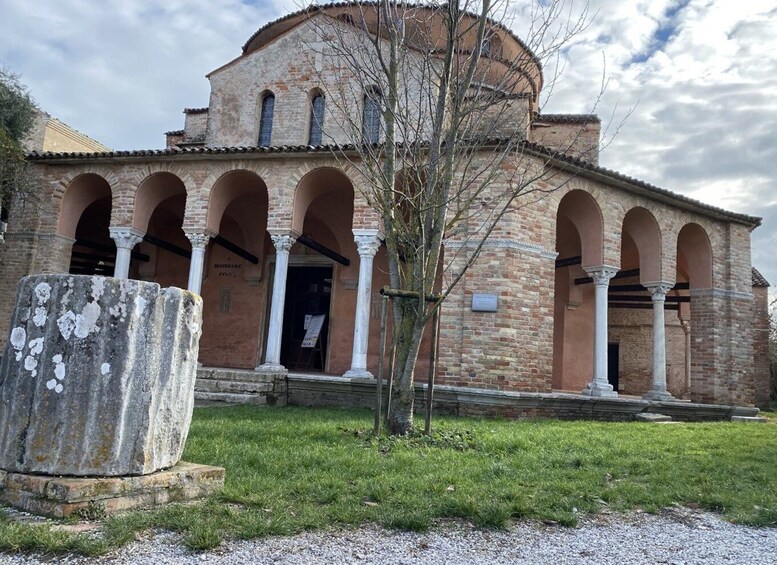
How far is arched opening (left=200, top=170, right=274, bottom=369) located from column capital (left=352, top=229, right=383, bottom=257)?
447cm

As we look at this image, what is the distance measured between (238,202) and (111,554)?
12.7 m

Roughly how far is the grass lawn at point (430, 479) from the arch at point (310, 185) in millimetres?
4857

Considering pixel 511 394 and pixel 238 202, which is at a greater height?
pixel 238 202

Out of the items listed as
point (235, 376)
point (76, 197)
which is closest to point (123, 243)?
point (76, 197)

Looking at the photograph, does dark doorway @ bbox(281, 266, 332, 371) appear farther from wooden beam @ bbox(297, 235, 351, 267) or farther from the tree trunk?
the tree trunk

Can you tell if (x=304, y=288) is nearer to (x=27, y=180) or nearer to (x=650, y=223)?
(x=27, y=180)

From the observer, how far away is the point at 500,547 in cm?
330

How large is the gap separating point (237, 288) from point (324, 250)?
307 cm

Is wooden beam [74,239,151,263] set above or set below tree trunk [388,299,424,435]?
above

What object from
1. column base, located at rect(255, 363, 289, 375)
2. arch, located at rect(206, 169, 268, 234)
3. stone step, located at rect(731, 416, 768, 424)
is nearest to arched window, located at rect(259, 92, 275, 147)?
arch, located at rect(206, 169, 268, 234)

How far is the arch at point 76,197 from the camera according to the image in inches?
492

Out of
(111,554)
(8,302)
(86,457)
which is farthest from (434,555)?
(8,302)

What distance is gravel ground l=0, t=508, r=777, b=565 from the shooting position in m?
2.92

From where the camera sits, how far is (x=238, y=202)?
1482cm
